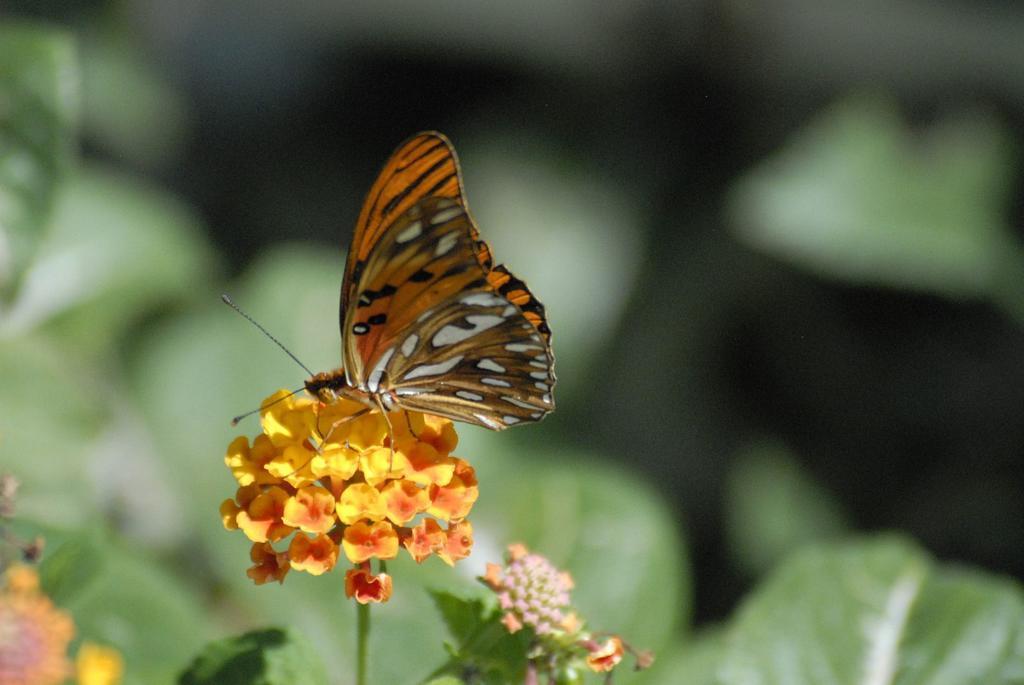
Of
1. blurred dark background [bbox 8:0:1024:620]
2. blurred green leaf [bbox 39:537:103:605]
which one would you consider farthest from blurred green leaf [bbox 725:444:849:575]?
blurred green leaf [bbox 39:537:103:605]

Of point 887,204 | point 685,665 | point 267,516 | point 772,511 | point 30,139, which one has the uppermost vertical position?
point 30,139

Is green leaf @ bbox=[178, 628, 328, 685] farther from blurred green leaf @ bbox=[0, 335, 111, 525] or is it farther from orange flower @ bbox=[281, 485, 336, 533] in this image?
blurred green leaf @ bbox=[0, 335, 111, 525]

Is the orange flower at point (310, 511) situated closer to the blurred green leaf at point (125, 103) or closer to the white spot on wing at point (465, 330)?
the white spot on wing at point (465, 330)

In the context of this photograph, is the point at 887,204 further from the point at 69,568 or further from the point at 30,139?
the point at 69,568

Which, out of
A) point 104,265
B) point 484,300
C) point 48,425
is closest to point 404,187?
point 484,300

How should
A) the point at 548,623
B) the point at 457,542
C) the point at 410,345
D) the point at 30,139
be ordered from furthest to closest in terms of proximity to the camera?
the point at 30,139
the point at 410,345
the point at 457,542
the point at 548,623

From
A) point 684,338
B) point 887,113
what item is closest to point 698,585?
point 684,338

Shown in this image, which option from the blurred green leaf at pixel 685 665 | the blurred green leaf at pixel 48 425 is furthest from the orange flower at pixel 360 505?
the blurred green leaf at pixel 48 425

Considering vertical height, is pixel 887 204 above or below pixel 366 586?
above
